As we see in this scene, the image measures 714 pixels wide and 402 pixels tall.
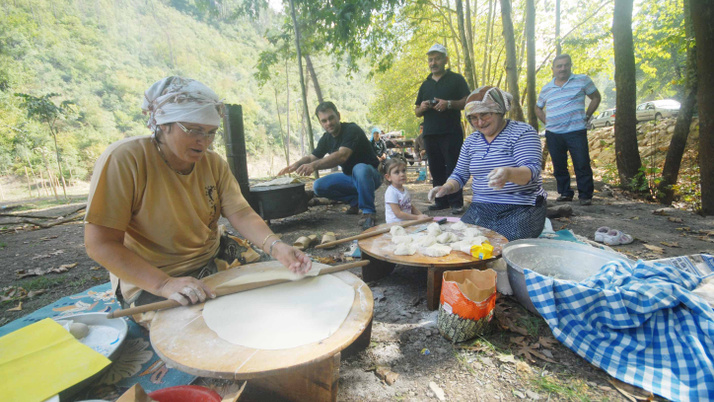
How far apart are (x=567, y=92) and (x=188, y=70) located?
51.2m

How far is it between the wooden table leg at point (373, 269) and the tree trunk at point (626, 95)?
5.02 metres

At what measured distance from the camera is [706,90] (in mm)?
3783

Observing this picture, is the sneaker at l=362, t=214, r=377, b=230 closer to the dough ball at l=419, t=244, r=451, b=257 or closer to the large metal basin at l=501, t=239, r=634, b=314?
the dough ball at l=419, t=244, r=451, b=257

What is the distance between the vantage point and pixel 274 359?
999 millimetres

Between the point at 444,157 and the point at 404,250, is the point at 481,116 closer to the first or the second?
the point at 404,250

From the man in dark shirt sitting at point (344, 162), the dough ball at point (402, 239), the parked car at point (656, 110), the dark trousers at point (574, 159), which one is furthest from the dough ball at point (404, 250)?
the parked car at point (656, 110)

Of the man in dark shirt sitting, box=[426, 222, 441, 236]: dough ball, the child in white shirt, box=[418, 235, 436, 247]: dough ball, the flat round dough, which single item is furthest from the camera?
the man in dark shirt sitting

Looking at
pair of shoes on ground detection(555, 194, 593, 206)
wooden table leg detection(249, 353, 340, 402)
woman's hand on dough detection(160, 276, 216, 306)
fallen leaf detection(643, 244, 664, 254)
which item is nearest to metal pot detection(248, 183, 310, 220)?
woman's hand on dough detection(160, 276, 216, 306)

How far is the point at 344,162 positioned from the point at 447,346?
2907 millimetres

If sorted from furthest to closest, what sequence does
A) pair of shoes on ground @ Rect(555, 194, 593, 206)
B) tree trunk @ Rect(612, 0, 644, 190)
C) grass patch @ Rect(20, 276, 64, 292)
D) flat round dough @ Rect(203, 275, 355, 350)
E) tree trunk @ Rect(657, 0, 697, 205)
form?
tree trunk @ Rect(612, 0, 644, 190) → pair of shoes on ground @ Rect(555, 194, 593, 206) → tree trunk @ Rect(657, 0, 697, 205) → grass patch @ Rect(20, 276, 64, 292) → flat round dough @ Rect(203, 275, 355, 350)

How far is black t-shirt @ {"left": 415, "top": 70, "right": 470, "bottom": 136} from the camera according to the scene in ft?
13.8

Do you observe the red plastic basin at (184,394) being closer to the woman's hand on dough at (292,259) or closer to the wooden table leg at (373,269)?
the woman's hand on dough at (292,259)

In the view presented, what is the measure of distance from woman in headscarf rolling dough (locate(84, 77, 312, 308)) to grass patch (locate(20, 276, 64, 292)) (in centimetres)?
193

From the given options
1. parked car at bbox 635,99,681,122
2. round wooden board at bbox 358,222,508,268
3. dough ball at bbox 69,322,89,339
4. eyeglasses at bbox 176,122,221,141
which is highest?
parked car at bbox 635,99,681,122
